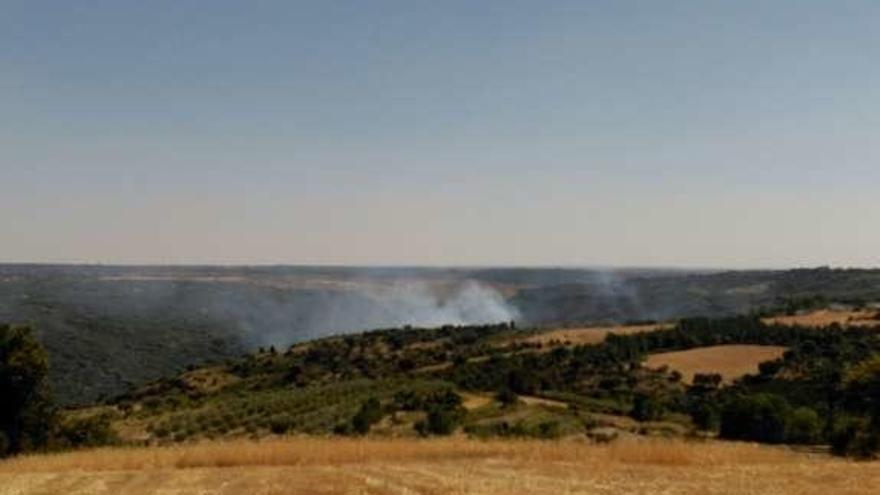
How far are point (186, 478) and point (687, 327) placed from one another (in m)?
115

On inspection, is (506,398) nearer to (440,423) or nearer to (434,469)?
(440,423)

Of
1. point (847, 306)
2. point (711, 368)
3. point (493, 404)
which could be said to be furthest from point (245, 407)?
point (847, 306)

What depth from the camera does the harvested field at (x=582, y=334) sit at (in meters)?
138

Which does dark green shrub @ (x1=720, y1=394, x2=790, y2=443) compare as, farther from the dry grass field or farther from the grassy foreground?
the dry grass field

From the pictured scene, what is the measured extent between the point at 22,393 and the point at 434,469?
92.1 ft

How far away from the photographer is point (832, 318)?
136 meters

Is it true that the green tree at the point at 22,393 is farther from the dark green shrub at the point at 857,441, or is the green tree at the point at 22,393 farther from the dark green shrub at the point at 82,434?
the dark green shrub at the point at 857,441

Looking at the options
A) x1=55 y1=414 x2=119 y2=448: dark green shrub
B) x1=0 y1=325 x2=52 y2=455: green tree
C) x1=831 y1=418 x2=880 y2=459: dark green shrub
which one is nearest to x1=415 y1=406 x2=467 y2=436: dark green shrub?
x1=55 y1=414 x2=119 y2=448: dark green shrub

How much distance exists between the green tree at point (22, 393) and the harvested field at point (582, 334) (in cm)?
8877

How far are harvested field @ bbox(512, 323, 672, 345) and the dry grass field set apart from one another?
17938 mm

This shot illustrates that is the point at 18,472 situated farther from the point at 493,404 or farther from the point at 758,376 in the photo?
the point at 758,376

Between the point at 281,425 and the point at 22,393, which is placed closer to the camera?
the point at 22,393

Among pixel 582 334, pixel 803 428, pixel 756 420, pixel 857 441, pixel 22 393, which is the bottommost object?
pixel 582 334

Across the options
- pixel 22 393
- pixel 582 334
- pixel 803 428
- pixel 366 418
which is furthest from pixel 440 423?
pixel 582 334
